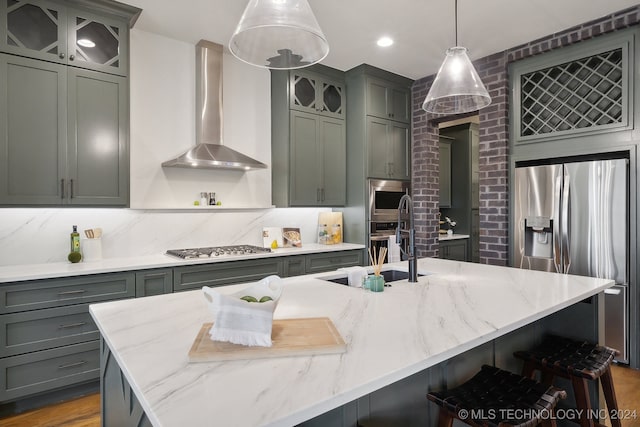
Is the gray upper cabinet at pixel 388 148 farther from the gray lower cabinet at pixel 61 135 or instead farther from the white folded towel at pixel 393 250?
the gray lower cabinet at pixel 61 135

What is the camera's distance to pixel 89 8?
9.19ft

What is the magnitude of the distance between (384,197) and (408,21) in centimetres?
193

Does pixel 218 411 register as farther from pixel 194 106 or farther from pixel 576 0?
pixel 576 0

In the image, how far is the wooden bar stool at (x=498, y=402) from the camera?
1.28 metres

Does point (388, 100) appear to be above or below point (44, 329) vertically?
Result: above

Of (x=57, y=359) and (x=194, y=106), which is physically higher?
(x=194, y=106)

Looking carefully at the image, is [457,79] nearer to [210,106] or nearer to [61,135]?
[210,106]

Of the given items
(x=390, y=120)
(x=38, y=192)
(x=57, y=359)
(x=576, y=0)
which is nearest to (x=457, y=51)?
(x=576, y=0)

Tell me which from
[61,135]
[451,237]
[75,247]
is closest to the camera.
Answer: [61,135]

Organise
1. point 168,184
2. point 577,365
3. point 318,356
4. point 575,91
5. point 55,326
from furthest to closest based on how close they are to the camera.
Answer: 1. point 168,184
2. point 575,91
3. point 55,326
4. point 577,365
5. point 318,356

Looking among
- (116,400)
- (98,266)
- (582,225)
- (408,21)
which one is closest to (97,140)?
(98,266)

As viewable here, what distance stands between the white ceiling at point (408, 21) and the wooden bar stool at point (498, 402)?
2.65m

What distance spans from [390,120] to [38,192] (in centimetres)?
350

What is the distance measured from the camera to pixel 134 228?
131 inches
